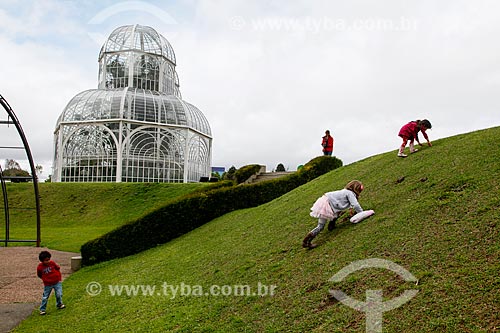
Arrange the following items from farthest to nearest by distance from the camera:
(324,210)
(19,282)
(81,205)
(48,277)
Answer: (81,205), (19,282), (48,277), (324,210)

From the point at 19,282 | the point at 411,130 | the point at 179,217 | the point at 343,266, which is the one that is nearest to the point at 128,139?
the point at 179,217

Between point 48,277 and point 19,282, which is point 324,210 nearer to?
point 48,277

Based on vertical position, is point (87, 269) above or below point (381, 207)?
below

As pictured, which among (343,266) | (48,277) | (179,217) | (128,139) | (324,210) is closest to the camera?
→ (343,266)

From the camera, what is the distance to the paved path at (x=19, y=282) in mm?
8039

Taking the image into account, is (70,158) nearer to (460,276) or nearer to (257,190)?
(257,190)

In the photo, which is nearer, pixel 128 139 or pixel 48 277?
pixel 48 277

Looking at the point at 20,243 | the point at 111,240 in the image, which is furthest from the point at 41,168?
the point at 111,240

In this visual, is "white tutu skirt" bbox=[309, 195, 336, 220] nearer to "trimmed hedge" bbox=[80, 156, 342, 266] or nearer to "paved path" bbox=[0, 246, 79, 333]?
"paved path" bbox=[0, 246, 79, 333]

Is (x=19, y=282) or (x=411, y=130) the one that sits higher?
(x=411, y=130)

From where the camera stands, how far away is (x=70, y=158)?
3353 cm

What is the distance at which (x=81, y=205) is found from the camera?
25.4 m

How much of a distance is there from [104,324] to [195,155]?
30183 millimetres

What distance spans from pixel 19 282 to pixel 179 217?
519 centimetres
